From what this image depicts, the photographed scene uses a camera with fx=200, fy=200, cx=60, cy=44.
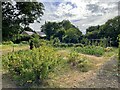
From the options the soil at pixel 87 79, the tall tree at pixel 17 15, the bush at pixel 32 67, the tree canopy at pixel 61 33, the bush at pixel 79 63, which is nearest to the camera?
the bush at pixel 32 67

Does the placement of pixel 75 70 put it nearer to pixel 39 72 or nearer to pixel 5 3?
pixel 39 72

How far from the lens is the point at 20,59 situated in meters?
3.90

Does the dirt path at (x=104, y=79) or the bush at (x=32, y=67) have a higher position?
the bush at (x=32, y=67)

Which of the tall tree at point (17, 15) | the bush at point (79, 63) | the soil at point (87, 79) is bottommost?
the soil at point (87, 79)

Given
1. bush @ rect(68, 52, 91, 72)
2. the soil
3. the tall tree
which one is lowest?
the soil

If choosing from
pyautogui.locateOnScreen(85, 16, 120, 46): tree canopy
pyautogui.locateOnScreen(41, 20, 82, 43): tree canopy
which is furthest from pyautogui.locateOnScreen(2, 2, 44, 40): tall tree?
pyautogui.locateOnScreen(85, 16, 120, 46): tree canopy

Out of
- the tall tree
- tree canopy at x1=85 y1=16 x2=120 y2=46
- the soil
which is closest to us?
the soil

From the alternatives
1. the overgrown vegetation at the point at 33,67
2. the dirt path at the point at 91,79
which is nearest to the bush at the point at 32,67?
the overgrown vegetation at the point at 33,67

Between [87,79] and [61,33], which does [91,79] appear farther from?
[61,33]

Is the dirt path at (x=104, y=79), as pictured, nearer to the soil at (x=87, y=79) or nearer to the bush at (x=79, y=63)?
the soil at (x=87, y=79)

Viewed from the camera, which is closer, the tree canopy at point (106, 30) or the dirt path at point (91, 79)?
the dirt path at point (91, 79)

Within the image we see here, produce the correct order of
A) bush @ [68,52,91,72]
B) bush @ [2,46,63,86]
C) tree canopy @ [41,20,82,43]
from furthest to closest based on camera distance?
1. tree canopy @ [41,20,82,43]
2. bush @ [68,52,91,72]
3. bush @ [2,46,63,86]

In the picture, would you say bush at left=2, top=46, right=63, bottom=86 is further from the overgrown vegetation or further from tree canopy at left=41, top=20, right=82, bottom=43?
tree canopy at left=41, top=20, right=82, bottom=43

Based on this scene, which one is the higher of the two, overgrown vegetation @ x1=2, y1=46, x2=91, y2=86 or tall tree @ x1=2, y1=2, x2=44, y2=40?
tall tree @ x1=2, y1=2, x2=44, y2=40
